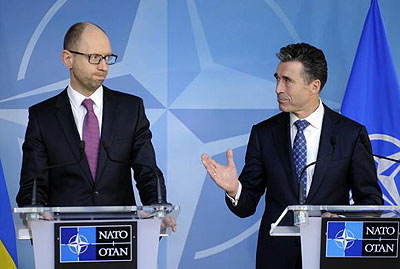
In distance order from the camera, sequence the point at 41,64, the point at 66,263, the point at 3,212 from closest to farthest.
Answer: the point at 66,263 → the point at 3,212 → the point at 41,64

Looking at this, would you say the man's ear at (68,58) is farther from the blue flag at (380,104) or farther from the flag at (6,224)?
the blue flag at (380,104)

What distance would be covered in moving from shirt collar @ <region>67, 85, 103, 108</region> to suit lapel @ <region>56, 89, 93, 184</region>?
3cm

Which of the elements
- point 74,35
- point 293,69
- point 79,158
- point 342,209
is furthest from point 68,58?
point 342,209

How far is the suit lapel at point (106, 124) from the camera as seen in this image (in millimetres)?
3496

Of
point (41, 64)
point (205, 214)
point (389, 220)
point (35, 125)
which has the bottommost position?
point (205, 214)

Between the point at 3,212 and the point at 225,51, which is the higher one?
the point at 225,51

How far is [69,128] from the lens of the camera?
3.55m

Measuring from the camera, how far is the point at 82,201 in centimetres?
351

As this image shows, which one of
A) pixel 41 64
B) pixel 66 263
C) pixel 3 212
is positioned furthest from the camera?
pixel 41 64

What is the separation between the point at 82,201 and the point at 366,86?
222 cm

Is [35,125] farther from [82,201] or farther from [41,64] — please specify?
[41,64]

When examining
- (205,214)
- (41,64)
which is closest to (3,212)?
(41,64)

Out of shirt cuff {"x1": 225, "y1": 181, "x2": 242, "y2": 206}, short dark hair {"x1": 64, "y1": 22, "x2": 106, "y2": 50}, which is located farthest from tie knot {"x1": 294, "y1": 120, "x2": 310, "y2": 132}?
short dark hair {"x1": 64, "y1": 22, "x2": 106, "y2": 50}

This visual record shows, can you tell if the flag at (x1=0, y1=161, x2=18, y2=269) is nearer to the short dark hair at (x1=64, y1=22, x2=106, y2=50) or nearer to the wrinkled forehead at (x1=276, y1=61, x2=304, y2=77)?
the short dark hair at (x1=64, y1=22, x2=106, y2=50)
